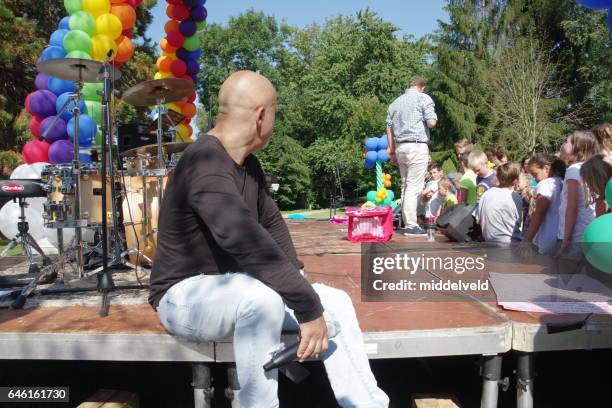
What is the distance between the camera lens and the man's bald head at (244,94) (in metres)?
1.86

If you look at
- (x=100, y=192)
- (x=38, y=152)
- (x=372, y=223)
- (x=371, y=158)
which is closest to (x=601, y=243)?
(x=372, y=223)

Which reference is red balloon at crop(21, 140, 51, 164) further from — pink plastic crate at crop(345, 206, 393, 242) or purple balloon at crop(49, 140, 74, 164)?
pink plastic crate at crop(345, 206, 393, 242)

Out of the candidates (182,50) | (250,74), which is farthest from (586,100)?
(250,74)

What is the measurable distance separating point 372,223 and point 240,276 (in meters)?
3.70

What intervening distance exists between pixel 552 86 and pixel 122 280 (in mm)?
23939

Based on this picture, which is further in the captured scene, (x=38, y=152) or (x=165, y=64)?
(x=165, y=64)

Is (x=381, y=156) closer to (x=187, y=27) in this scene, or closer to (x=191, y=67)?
(x=191, y=67)

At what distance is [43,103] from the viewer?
6941 mm

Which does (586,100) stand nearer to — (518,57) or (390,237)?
(518,57)

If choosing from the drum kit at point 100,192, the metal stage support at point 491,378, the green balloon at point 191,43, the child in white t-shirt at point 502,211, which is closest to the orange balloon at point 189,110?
the green balloon at point 191,43

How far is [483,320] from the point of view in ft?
7.59

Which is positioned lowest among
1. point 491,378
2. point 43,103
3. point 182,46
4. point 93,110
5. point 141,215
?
point 491,378

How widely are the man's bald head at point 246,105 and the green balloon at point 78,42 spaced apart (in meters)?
5.16

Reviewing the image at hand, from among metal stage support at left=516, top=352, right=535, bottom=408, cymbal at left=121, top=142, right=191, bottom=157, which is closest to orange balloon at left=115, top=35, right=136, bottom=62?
cymbal at left=121, top=142, right=191, bottom=157
